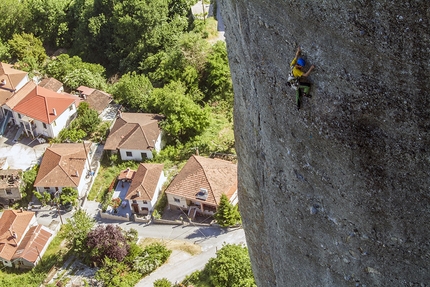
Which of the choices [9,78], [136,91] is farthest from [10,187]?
[9,78]

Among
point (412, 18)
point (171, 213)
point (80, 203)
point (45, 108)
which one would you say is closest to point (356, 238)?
point (412, 18)

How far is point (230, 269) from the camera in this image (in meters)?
29.1

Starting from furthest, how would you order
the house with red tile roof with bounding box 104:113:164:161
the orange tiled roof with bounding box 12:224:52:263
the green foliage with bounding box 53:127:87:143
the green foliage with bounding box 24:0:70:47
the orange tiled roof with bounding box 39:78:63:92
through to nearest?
the green foliage with bounding box 24:0:70:47 → the orange tiled roof with bounding box 39:78:63:92 → the green foliage with bounding box 53:127:87:143 → the house with red tile roof with bounding box 104:113:164:161 → the orange tiled roof with bounding box 12:224:52:263

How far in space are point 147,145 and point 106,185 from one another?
3.94 m

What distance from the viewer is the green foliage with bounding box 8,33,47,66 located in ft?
177

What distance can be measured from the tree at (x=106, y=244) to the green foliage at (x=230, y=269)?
A: 491 centimetres

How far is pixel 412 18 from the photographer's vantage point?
18.9ft

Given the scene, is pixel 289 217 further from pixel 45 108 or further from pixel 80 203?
pixel 45 108

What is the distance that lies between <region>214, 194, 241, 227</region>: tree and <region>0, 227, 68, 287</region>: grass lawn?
964 centimetres

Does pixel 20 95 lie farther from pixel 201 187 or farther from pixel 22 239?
pixel 201 187

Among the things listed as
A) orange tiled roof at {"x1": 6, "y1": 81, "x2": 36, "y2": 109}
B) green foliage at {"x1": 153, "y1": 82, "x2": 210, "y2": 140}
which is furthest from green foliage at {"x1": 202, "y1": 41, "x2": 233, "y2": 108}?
orange tiled roof at {"x1": 6, "y1": 81, "x2": 36, "y2": 109}

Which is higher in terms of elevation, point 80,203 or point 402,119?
point 402,119

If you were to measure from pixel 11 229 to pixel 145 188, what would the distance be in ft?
28.2

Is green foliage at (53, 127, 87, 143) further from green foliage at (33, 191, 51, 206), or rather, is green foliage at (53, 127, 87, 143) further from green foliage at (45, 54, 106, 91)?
green foliage at (45, 54, 106, 91)
